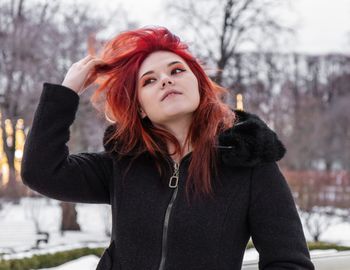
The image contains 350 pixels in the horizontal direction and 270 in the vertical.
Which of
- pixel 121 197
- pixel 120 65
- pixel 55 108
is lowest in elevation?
pixel 121 197

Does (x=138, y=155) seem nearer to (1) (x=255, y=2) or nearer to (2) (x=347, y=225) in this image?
(2) (x=347, y=225)

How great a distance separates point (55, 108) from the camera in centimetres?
154

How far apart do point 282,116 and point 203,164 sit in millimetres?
24429

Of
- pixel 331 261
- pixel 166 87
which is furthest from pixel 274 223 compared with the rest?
pixel 331 261

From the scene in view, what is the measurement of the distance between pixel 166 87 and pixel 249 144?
309mm

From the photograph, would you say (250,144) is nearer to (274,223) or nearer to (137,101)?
(274,223)

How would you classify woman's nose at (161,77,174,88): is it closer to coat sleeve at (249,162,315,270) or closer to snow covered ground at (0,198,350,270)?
coat sleeve at (249,162,315,270)

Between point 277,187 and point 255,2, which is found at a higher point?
point 255,2

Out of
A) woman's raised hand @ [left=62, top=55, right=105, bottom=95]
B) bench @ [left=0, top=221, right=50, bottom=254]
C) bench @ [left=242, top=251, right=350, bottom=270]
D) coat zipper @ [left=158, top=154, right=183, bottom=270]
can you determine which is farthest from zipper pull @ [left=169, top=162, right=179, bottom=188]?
bench @ [left=0, top=221, right=50, bottom=254]

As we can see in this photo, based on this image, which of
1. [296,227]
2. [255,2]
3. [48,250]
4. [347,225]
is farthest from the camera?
[255,2]

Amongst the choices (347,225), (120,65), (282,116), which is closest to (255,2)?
(347,225)

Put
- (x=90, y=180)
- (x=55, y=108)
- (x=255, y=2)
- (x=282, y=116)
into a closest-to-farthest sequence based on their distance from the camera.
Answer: (x=55, y=108) < (x=90, y=180) < (x=255, y=2) < (x=282, y=116)

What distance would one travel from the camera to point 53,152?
1544 mm

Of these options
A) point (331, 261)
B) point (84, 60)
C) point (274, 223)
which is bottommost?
point (331, 261)
